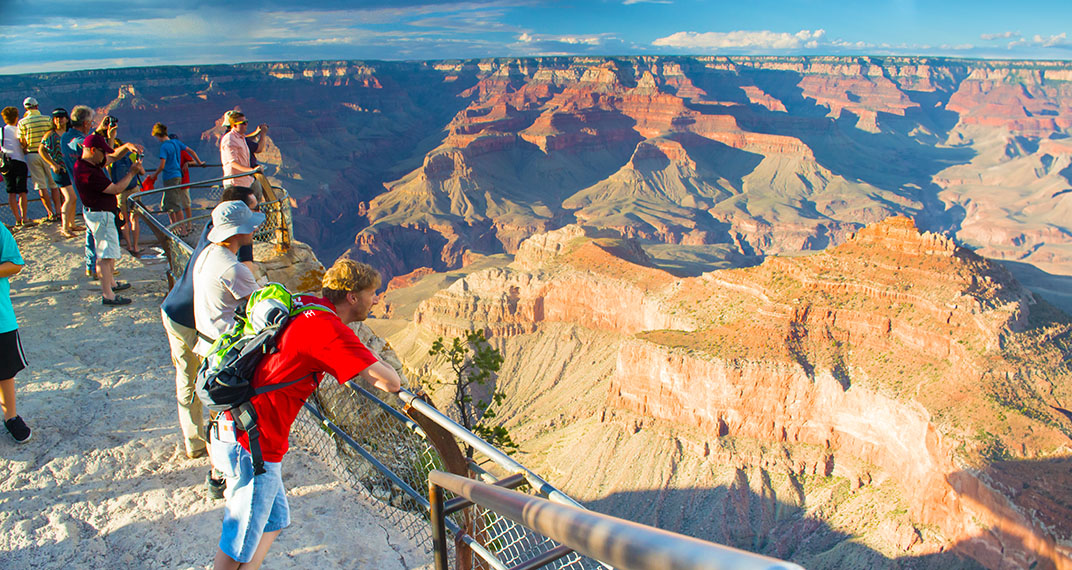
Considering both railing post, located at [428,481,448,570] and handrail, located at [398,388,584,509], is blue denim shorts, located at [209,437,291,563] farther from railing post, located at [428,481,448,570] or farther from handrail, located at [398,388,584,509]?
railing post, located at [428,481,448,570]

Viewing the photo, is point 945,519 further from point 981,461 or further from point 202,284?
point 202,284

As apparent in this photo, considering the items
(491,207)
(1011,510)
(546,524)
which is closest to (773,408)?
(1011,510)

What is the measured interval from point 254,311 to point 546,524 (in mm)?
3196

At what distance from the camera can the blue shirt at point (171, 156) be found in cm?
1574

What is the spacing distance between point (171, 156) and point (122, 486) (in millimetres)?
10844

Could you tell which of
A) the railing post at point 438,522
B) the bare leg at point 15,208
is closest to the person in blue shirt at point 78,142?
the bare leg at point 15,208

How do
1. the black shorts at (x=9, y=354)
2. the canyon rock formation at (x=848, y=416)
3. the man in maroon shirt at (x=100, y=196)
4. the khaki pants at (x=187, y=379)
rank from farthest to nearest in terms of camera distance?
the canyon rock formation at (x=848, y=416), the man in maroon shirt at (x=100, y=196), the black shorts at (x=9, y=354), the khaki pants at (x=187, y=379)

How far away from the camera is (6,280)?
771 cm

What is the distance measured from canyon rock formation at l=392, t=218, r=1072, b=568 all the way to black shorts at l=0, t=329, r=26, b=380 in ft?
96.3

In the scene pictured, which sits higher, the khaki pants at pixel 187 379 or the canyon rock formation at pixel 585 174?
the khaki pants at pixel 187 379

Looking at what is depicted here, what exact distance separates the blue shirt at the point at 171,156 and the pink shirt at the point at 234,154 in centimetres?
338

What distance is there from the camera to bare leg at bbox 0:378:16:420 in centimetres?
784

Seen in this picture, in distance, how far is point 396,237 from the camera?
107 m

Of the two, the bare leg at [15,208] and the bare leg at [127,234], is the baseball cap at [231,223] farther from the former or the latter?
the bare leg at [15,208]
